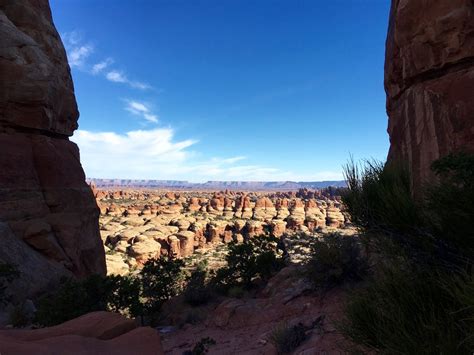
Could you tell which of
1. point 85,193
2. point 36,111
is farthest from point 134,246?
point 36,111

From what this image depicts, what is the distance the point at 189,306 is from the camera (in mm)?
12727

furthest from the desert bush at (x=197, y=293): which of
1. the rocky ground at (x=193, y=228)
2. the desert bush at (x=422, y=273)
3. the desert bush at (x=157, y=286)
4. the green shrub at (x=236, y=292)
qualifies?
the desert bush at (x=422, y=273)

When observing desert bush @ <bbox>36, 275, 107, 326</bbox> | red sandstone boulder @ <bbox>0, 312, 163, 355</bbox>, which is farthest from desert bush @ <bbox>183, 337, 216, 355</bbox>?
desert bush @ <bbox>36, 275, 107, 326</bbox>

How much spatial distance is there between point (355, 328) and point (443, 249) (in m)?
1.76

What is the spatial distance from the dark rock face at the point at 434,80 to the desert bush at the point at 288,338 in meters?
4.30

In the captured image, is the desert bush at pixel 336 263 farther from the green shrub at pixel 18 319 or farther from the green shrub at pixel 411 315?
the green shrub at pixel 18 319

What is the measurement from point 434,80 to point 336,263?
18.1ft

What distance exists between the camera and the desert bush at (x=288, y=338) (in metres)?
6.01

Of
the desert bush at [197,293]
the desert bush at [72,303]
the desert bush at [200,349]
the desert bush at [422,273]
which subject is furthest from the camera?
the desert bush at [197,293]

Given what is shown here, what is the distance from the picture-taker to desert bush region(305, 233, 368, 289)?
8234 mm

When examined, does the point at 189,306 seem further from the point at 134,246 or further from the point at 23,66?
the point at 134,246

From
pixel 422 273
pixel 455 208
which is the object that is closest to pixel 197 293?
pixel 422 273

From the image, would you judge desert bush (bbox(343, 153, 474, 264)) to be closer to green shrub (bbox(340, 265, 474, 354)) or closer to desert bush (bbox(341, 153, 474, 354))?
desert bush (bbox(341, 153, 474, 354))

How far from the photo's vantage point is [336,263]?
8.33 m
